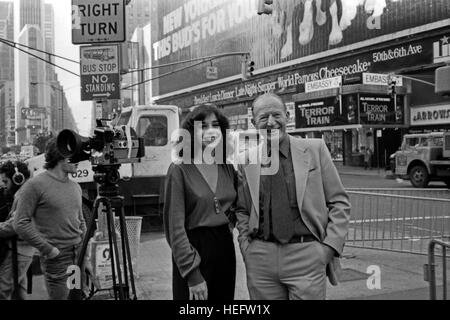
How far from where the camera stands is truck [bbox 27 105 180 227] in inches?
406

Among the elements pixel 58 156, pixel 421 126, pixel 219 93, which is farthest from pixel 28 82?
pixel 219 93

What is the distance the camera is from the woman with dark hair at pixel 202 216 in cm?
284

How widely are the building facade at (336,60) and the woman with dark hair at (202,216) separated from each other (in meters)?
25.6

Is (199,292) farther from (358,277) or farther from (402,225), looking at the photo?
(402,225)

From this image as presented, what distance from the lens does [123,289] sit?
13.5ft

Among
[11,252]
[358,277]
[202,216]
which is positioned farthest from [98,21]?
[358,277]

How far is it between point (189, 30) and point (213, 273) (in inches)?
2151

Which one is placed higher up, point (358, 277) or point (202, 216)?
point (202, 216)

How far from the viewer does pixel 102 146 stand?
12.5 ft

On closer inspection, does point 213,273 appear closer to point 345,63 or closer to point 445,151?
point 445,151

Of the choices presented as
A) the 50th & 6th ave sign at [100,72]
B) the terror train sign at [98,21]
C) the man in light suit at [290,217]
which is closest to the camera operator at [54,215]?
the man in light suit at [290,217]

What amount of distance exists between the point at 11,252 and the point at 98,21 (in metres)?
2.94

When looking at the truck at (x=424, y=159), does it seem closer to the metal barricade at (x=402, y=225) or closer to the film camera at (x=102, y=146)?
the metal barricade at (x=402, y=225)

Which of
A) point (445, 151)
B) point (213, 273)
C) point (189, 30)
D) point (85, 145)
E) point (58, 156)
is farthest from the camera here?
point (189, 30)
